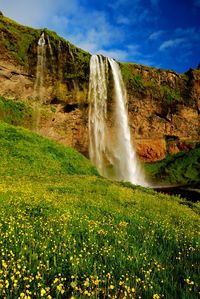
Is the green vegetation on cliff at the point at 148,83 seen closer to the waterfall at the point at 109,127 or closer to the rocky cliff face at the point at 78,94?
the rocky cliff face at the point at 78,94

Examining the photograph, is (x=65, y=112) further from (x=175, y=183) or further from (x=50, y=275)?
(x=50, y=275)

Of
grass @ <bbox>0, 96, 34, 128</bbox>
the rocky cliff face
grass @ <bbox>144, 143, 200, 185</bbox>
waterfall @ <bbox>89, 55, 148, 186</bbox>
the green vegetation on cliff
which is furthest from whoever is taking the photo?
the green vegetation on cliff

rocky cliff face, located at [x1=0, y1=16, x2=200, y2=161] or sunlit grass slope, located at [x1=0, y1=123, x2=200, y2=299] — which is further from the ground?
rocky cliff face, located at [x1=0, y1=16, x2=200, y2=161]

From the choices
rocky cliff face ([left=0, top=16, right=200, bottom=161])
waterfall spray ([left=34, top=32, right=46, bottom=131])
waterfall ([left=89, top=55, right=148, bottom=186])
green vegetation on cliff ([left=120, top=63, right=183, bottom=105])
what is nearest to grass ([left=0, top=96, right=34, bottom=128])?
rocky cliff face ([left=0, top=16, right=200, bottom=161])

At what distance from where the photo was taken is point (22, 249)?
718 centimetres

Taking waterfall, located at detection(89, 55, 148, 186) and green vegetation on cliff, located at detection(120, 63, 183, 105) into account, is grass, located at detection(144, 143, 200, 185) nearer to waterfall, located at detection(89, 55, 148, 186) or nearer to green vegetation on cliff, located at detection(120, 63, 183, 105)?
waterfall, located at detection(89, 55, 148, 186)

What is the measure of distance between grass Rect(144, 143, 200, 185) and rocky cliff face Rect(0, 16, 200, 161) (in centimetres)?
237

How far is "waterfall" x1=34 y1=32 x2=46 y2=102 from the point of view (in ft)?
176

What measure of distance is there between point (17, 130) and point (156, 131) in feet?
114

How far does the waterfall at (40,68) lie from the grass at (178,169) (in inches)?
966

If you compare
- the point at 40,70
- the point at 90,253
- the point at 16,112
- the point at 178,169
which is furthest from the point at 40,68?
the point at 90,253

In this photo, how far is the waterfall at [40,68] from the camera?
2114 inches

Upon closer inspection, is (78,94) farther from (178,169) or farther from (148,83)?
(178,169)

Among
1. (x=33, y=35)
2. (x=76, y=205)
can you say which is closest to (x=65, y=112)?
(x=33, y=35)
